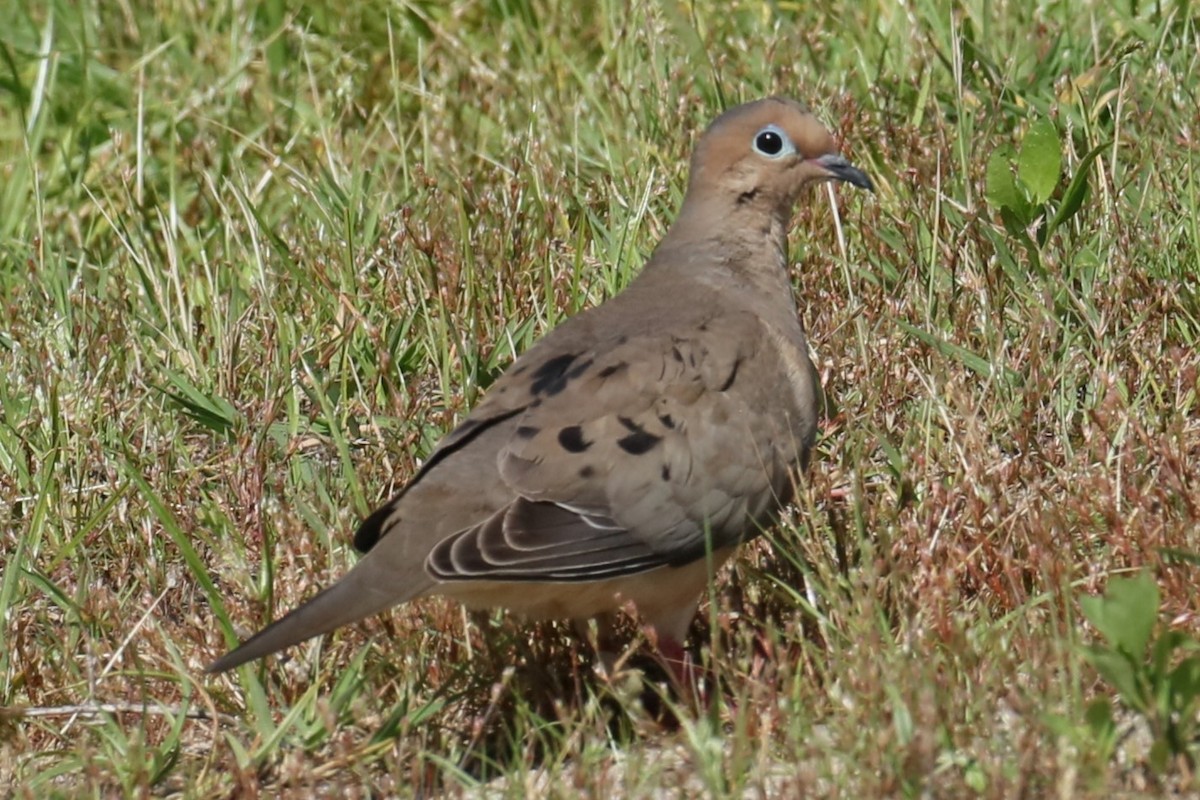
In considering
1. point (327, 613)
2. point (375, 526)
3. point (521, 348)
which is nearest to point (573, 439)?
point (375, 526)

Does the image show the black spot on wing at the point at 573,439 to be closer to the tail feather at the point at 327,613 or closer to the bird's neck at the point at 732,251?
the tail feather at the point at 327,613

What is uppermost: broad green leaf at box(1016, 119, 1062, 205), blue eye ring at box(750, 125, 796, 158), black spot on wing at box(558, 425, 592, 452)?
blue eye ring at box(750, 125, 796, 158)

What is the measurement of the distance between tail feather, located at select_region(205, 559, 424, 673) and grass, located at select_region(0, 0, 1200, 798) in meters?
0.24

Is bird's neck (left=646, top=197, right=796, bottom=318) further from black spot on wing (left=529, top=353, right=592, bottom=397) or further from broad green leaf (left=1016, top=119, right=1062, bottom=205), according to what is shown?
broad green leaf (left=1016, top=119, right=1062, bottom=205)

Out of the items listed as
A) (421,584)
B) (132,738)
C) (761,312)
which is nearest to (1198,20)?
(761,312)

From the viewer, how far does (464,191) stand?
584 cm

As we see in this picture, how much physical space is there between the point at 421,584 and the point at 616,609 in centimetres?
62

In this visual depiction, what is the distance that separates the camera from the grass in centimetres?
379

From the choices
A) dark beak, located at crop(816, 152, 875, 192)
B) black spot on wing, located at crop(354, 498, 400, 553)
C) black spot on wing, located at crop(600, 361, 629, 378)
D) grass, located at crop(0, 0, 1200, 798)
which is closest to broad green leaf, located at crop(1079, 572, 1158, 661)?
grass, located at crop(0, 0, 1200, 798)

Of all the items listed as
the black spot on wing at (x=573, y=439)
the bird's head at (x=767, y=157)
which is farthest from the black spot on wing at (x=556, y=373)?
the bird's head at (x=767, y=157)

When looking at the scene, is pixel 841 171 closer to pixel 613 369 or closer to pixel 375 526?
pixel 613 369

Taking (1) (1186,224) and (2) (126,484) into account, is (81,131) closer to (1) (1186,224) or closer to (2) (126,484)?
(2) (126,484)

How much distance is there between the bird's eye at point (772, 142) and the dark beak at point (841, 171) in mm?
92

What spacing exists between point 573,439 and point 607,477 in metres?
0.11
